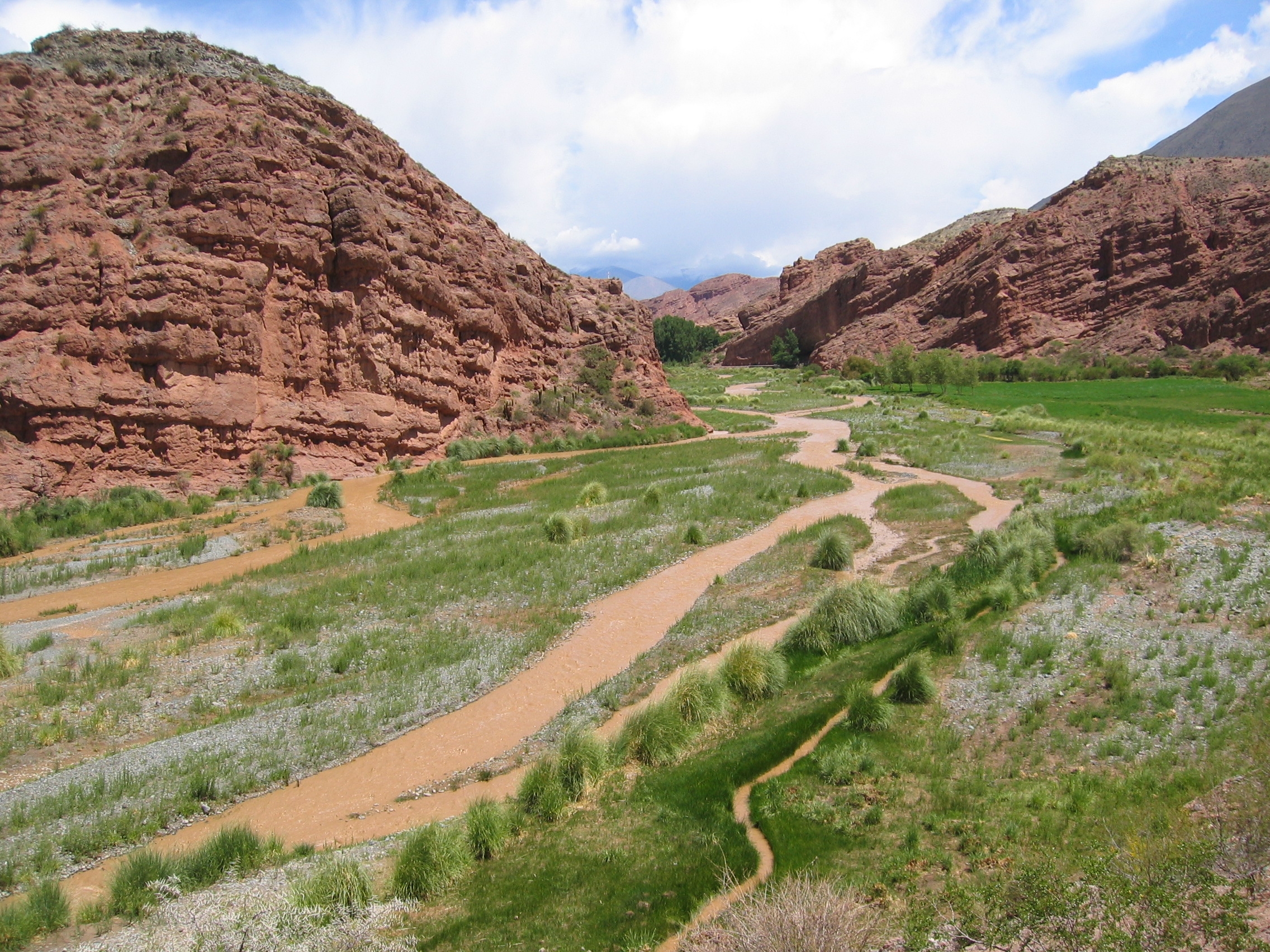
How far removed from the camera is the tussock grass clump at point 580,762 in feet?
28.9

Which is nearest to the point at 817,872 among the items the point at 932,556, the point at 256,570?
the point at 932,556

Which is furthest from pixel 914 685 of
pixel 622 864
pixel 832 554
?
pixel 832 554

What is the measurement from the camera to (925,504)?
23781 millimetres

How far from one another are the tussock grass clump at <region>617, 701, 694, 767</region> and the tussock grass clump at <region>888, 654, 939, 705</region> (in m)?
3.16

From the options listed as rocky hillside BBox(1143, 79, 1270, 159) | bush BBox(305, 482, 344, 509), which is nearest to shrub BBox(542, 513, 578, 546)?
bush BBox(305, 482, 344, 509)

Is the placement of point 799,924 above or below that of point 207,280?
below

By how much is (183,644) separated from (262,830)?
5.85m

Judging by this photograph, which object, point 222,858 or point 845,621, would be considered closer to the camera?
point 222,858

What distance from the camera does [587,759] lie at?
9031 millimetres

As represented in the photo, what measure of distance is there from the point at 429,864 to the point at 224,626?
28.9 ft

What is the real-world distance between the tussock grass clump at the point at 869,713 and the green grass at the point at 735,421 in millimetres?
37459

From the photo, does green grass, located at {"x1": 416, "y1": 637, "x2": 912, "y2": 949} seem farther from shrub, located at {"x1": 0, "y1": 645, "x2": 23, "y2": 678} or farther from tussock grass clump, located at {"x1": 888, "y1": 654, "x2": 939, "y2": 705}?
shrub, located at {"x1": 0, "y1": 645, "x2": 23, "y2": 678}

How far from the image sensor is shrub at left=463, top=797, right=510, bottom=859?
755cm

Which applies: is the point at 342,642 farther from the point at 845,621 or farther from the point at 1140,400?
the point at 1140,400
